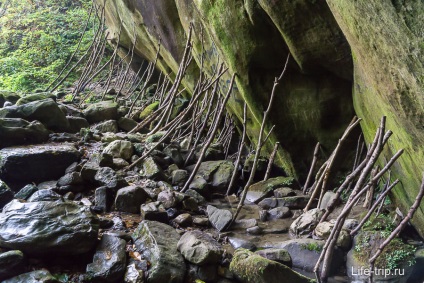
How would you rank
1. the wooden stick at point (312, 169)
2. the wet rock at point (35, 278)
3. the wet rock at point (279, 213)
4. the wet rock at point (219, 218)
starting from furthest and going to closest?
the wooden stick at point (312, 169)
the wet rock at point (279, 213)
the wet rock at point (219, 218)
the wet rock at point (35, 278)

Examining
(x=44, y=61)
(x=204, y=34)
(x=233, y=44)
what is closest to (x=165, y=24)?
(x=204, y=34)

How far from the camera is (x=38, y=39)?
15383 millimetres

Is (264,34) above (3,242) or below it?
above

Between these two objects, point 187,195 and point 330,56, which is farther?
point 187,195

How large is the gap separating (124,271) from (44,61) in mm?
13322

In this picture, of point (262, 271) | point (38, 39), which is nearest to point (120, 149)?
point (262, 271)

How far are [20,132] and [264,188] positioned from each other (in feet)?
12.8

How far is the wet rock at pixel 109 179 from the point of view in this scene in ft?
15.7

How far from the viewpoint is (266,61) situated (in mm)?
5387

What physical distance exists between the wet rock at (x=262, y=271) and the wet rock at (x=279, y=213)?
1714 millimetres

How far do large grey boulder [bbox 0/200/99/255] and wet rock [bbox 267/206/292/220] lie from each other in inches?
98.3

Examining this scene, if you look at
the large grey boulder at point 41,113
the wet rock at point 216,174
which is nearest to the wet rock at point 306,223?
the wet rock at point 216,174

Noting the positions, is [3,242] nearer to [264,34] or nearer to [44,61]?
[264,34]

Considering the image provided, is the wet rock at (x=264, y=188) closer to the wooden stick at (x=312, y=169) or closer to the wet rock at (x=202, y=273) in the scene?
the wooden stick at (x=312, y=169)
